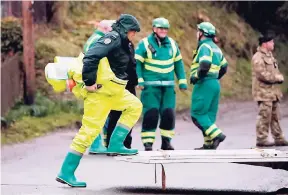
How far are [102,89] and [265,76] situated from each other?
152 inches

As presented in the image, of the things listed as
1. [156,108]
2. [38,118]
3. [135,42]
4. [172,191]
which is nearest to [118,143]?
[172,191]

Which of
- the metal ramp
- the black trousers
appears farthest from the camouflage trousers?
the metal ramp

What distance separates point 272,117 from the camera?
11.9 meters

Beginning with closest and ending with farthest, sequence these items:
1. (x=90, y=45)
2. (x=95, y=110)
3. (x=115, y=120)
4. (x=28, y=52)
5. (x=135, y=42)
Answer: (x=95, y=110) → (x=90, y=45) → (x=115, y=120) → (x=28, y=52) → (x=135, y=42)

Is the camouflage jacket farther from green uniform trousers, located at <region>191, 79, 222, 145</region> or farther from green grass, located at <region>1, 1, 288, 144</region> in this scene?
green grass, located at <region>1, 1, 288, 144</region>

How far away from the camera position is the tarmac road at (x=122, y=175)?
862cm

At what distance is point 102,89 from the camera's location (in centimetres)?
833

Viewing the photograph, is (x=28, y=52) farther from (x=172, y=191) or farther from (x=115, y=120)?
(x=172, y=191)

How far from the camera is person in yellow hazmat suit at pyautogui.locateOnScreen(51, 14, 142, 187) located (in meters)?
8.22

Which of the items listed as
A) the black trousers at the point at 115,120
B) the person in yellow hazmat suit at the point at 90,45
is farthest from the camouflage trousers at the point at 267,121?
the person in yellow hazmat suit at the point at 90,45

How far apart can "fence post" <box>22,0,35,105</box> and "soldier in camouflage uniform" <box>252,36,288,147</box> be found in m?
5.34

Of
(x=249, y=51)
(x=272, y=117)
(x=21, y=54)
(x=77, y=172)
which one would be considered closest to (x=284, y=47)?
(x=249, y=51)

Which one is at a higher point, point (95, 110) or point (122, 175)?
point (95, 110)

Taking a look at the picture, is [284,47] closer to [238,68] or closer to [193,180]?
[238,68]
